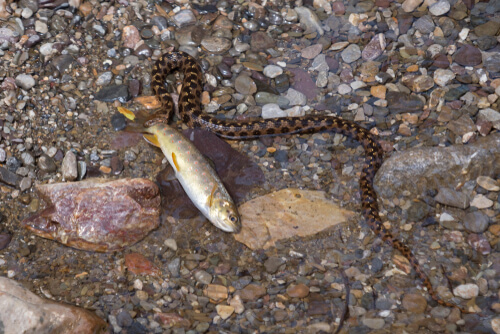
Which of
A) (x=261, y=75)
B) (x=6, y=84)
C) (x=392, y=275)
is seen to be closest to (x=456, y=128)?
(x=392, y=275)

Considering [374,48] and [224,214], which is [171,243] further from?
[374,48]

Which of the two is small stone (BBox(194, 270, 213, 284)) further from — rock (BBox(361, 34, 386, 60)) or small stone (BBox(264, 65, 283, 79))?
rock (BBox(361, 34, 386, 60))

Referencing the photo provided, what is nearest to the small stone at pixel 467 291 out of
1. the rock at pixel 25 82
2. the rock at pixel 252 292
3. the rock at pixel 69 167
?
the rock at pixel 252 292

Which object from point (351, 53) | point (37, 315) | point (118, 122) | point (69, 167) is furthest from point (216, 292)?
point (351, 53)

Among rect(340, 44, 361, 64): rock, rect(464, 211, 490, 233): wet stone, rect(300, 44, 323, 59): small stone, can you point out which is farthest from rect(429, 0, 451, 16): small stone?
A: rect(464, 211, 490, 233): wet stone

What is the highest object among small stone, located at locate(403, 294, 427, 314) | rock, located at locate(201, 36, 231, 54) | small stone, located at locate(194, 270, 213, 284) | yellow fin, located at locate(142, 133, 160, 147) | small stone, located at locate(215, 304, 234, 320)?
rock, located at locate(201, 36, 231, 54)

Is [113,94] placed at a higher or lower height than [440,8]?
lower
